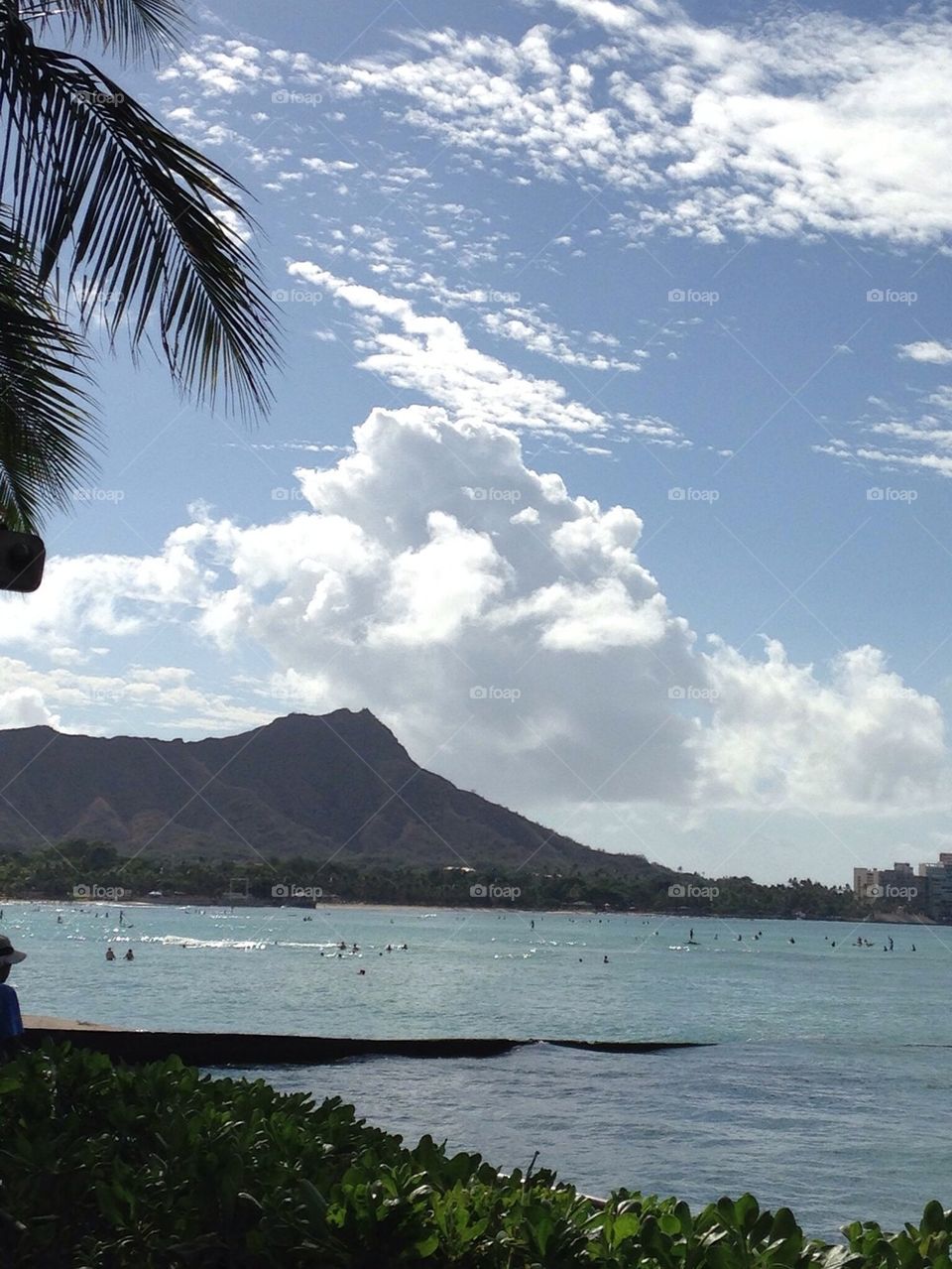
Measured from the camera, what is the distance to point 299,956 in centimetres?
11675

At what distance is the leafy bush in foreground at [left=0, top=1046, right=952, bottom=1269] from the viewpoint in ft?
9.43

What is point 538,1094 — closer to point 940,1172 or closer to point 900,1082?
point 940,1172

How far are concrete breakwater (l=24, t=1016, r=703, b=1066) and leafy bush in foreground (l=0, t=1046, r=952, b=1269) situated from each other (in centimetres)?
898

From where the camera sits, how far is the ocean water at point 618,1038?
25.7 meters

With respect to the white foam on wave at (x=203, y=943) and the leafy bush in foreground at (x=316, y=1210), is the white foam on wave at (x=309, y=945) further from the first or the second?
the leafy bush in foreground at (x=316, y=1210)

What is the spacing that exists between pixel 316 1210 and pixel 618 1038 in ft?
192

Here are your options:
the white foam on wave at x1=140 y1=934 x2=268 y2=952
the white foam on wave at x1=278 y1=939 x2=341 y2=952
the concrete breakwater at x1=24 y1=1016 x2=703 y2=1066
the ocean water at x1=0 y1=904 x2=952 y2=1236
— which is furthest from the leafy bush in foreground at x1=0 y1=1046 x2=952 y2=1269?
the white foam on wave at x1=278 y1=939 x2=341 y2=952

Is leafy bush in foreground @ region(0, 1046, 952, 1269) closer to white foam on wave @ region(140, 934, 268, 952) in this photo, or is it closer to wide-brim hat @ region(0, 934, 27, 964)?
wide-brim hat @ region(0, 934, 27, 964)

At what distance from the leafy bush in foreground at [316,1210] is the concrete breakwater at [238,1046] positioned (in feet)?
29.5

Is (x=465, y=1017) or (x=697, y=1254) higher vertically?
(x=697, y=1254)

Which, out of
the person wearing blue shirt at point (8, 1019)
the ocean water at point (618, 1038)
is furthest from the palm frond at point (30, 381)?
the ocean water at point (618, 1038)

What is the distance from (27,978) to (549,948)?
75529 mm

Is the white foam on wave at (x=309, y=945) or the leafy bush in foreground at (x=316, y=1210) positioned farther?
the white foam on wave at (x=309, y=945)

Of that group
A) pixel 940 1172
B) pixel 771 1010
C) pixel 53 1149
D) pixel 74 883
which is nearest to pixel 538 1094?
pixel 940 1172
